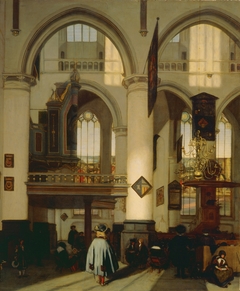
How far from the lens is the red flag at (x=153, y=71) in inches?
421

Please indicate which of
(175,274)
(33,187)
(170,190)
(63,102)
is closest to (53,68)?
(63,102)

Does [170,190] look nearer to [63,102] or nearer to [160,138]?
[160,138]

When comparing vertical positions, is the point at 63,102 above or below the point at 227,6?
below

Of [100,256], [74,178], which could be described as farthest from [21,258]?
[74,178]

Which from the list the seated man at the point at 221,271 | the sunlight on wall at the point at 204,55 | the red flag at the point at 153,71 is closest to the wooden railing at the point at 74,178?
the red flag at the point at 153,71

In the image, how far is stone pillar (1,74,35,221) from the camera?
10992mm

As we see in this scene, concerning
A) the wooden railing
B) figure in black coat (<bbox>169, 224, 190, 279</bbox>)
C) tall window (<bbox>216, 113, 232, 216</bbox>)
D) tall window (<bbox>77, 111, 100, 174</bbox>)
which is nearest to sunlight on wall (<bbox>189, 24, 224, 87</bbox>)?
tall window (<bbox>216, 113, 232, 216</bbox>)

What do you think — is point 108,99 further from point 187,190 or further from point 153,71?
point 187,190

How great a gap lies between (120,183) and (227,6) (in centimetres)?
396

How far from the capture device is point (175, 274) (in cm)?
1046

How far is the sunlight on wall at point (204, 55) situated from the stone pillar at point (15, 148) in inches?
132

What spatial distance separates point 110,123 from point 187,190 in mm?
2059

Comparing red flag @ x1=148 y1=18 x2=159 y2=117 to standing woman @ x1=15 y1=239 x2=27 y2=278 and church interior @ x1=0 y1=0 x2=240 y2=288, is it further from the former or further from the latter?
standing woman @ x1=15 y1=239 x2=27 y2=278

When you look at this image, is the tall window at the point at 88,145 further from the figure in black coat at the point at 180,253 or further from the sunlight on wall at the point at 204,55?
the sunlight on wall at the point at 204,55
